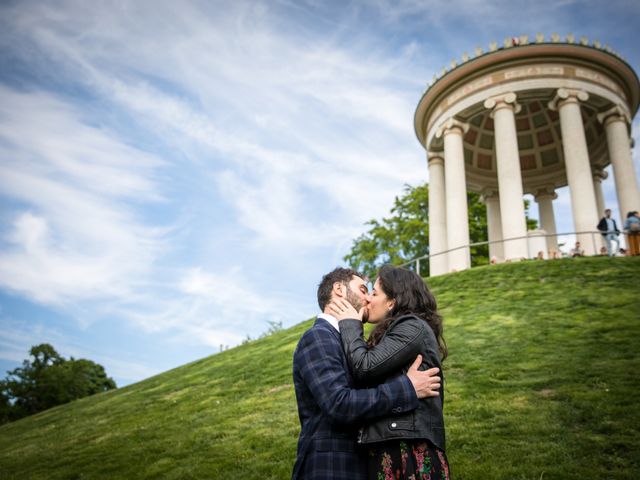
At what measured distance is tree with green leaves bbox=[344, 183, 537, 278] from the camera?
4316 centimetres

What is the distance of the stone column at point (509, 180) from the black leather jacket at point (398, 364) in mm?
23632

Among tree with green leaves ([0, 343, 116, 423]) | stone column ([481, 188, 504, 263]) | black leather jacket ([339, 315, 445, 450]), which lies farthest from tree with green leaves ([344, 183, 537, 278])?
black leather jacket ([339, 315, 445, 450])

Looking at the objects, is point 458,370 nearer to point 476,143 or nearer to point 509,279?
point 509,279

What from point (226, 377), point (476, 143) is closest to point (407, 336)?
point (226, 377)

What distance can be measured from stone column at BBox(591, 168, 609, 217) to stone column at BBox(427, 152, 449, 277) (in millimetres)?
10837

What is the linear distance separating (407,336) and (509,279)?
56.2 feet

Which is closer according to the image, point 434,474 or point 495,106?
point 434,474

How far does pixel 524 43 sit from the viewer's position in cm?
2917

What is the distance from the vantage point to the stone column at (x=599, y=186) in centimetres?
3359

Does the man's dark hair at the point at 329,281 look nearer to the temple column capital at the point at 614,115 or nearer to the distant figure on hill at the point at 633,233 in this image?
the distant figure on hill at the point at 633,233

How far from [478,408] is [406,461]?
5970 millimetres

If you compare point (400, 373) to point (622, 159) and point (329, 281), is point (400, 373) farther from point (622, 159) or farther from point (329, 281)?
point (622, 159)

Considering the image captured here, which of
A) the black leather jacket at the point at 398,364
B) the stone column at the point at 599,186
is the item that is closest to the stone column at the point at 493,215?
the stone column at the point at 599,186

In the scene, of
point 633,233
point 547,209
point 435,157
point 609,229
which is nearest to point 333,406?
point 633,233
